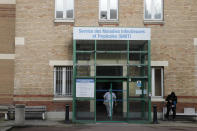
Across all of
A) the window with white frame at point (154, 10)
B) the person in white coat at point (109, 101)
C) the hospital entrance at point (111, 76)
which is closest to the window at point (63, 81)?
the hospital entrance at point (111, 76)

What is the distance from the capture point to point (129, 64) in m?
17.4

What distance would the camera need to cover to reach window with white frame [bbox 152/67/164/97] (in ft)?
61.9

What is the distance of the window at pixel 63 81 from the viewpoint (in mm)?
18609

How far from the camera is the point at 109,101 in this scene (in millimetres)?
17500

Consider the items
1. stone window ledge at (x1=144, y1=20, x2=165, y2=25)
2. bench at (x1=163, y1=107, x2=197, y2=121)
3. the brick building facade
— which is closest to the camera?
bench at (x1=163, y1=107, x2=197, y2=121)

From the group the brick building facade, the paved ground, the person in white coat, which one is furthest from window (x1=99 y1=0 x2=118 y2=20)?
the paved ground

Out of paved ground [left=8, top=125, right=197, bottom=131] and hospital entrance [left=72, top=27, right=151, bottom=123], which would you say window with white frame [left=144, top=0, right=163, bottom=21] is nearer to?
hospital entrance [left=72, top=27, right=151, bottom=123]

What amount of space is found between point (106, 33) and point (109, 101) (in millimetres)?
3691

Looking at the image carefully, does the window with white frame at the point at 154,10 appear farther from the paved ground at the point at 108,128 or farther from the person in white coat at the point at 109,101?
the paved ground at the point at 108,128

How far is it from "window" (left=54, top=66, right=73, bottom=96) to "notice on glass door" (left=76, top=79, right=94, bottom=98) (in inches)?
66.5

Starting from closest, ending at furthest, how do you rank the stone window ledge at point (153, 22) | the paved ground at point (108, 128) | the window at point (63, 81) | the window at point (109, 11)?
1. the paved ground at point (108, 128)
2. the window at point (63, 81)
3. the stone window ledge at point (153, 22)
4. the window at point (109, 11)

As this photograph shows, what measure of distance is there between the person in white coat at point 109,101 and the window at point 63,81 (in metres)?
2.27

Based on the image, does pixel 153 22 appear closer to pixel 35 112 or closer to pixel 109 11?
pixel 109 11

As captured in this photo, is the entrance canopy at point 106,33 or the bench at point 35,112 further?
the bench at point 35,112
